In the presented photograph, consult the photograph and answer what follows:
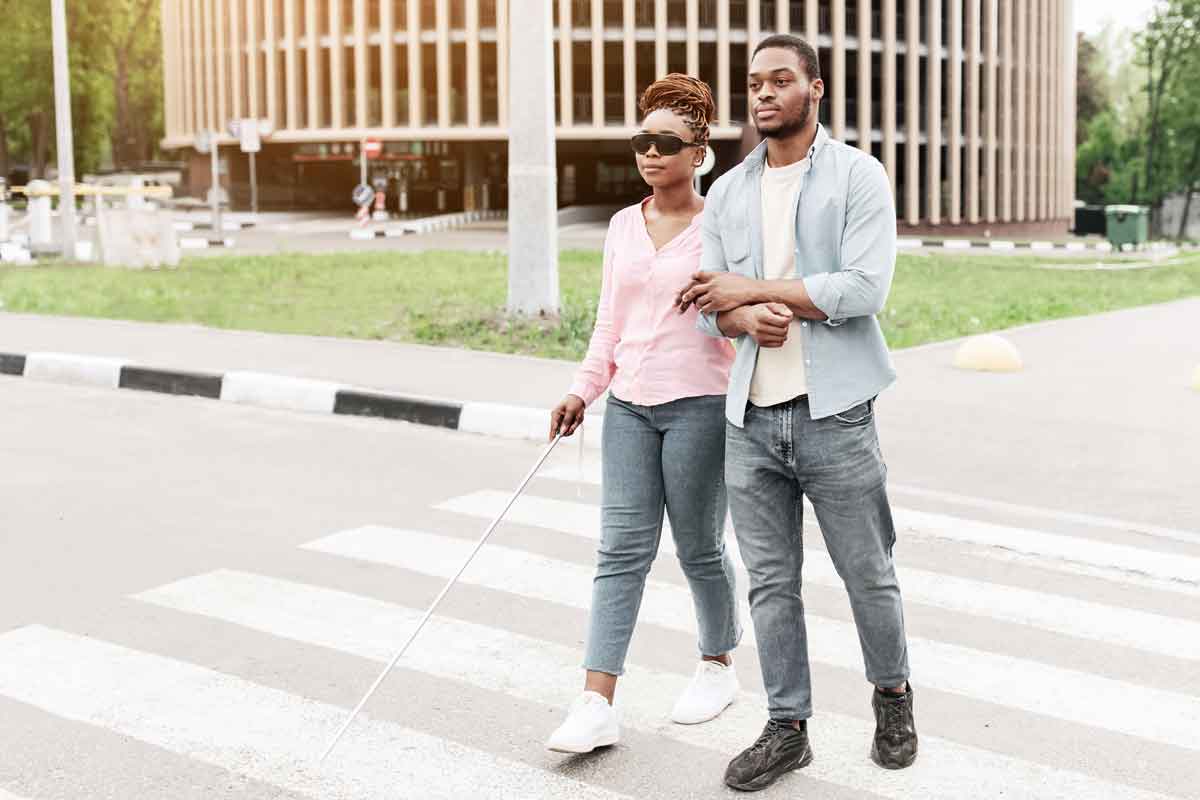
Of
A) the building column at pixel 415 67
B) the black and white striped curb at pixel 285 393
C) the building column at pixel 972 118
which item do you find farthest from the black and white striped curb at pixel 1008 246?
the black and white striped curb at pixel 285 393

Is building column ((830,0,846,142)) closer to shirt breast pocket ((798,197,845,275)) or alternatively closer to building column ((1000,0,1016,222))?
building column ((1000,0,1016,222))

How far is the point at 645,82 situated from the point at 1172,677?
4951 cm

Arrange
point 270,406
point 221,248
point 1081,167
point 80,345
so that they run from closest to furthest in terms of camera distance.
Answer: point 270,406 < point 80,345 < point 221,248 < point 1081,167

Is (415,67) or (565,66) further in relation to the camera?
(415,67)

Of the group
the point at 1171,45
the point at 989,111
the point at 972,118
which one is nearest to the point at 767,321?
the point at 972,118

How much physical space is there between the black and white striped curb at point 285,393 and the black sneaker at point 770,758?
17.1 feet

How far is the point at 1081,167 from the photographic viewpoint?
84.1 m

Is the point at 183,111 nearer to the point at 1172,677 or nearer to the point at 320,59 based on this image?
the point at 320,59

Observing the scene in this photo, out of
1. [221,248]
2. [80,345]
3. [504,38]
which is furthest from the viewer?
[504,38]

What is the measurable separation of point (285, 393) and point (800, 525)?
24.2 ft

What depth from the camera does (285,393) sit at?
11.1m

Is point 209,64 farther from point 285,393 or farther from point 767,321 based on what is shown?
point 767,321

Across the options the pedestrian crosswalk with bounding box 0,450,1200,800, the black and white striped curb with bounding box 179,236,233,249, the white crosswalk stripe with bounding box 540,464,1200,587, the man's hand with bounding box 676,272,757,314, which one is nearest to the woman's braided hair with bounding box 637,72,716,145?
the man's hand with bounding box 676,272,757,314

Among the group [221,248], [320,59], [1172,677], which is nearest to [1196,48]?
[320,59]
